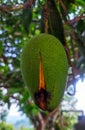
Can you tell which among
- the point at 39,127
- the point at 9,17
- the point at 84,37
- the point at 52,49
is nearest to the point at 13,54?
the point at 9,17

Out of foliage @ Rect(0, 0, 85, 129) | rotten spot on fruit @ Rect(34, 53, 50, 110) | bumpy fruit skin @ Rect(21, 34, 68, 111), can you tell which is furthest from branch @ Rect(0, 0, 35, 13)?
foliage @ Rect(0, 0, 85, 129)

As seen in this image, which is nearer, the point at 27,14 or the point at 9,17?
the point at 27,14

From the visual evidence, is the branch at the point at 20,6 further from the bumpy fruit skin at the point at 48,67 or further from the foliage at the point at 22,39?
the foliage at the point at 22,39

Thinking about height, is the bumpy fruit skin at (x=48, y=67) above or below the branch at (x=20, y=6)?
below

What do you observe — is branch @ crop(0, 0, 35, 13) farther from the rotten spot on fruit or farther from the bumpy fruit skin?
the rotten spot on fruit

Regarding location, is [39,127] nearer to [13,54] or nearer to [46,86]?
[13,54]

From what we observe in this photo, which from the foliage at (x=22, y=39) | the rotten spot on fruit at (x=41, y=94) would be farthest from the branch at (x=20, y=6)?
the foliage at (x=22, y=39)

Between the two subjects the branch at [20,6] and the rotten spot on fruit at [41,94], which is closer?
the rotten spot on fruit at [41,94]

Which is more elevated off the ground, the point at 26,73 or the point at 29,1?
the point at 29,1

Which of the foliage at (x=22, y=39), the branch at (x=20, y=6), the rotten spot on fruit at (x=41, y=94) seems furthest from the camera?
the foliage at (x=22, y=39)
